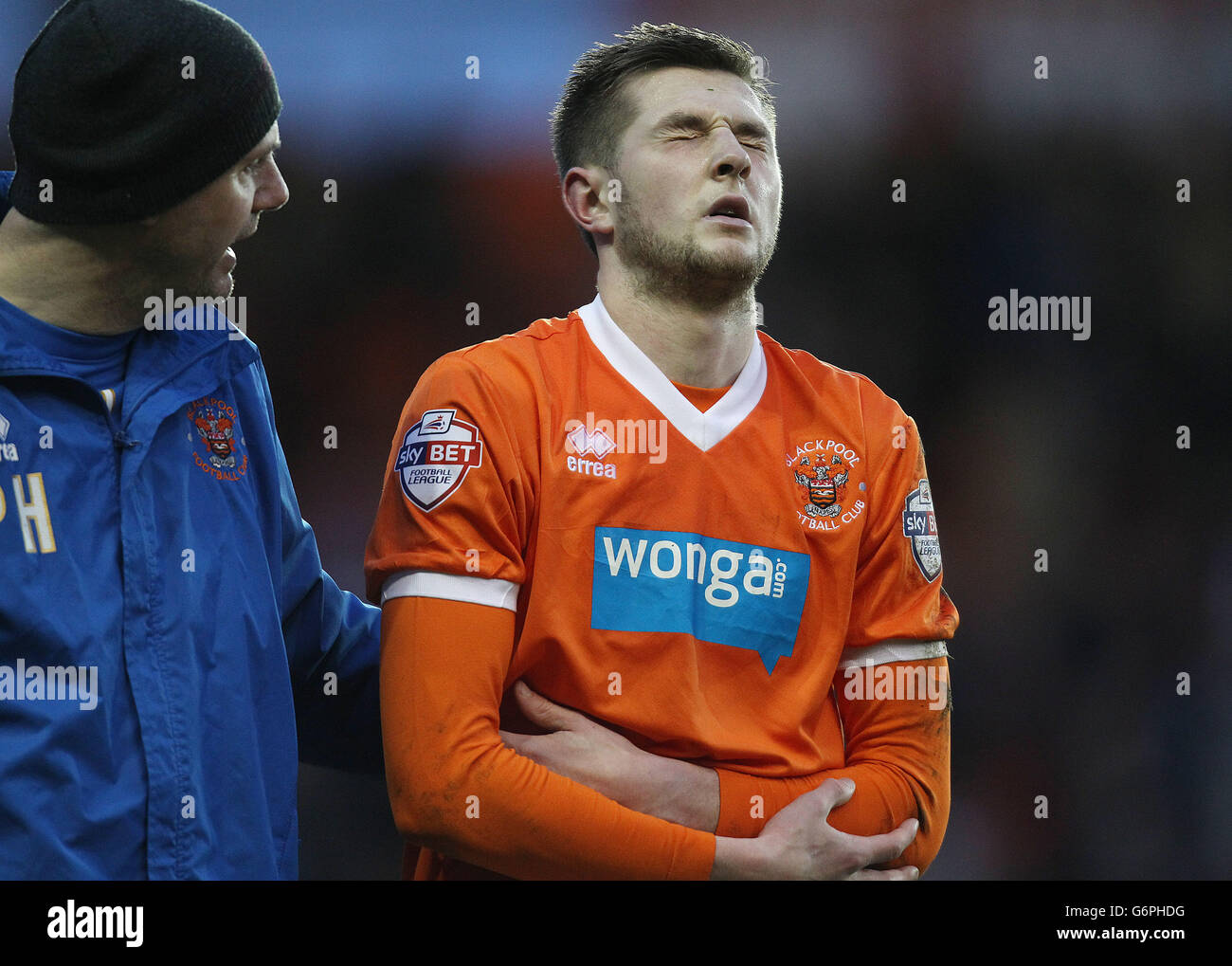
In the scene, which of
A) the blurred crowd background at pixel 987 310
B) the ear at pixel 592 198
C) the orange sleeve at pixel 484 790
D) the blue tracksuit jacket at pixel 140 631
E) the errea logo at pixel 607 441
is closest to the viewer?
the blue tracksuit jacket at pixel 140 631

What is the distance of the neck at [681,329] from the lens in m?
2.19

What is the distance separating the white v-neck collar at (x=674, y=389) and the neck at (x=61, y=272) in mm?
763

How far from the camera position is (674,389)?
2.17 metres

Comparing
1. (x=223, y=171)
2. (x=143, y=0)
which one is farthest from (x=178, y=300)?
(x=143, y=0)

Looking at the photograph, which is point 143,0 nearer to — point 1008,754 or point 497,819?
point 497,819

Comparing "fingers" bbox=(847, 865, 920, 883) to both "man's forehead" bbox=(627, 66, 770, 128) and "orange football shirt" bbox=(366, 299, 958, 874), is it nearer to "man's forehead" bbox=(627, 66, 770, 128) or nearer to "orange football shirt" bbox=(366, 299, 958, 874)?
"orange football shirt" bbox=(366, 299, 958, 874)

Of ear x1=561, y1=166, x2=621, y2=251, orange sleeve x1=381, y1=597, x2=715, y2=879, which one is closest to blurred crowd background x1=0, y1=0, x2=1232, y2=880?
ear x1=561, y1=166, x2=621, y2=251

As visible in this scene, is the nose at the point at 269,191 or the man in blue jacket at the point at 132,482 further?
the nose at the point at 269,191

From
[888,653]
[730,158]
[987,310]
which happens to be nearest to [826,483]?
[888,653]

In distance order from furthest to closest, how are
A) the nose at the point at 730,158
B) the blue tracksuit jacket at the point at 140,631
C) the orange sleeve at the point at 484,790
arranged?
the nose at the point at 730,158
the orange sleeve at the point at 484,790
the blue tracksuit jacket at the point at 140,631

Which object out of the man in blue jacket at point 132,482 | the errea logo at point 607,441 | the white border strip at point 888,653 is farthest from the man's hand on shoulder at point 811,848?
the man in blue jacket at point 132,482

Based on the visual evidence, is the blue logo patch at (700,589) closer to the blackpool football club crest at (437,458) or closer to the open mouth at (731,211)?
the blackpool football club crest at (437,458)

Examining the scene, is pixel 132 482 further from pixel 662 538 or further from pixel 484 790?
pixel 662 538

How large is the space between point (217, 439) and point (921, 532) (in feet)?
3.86
